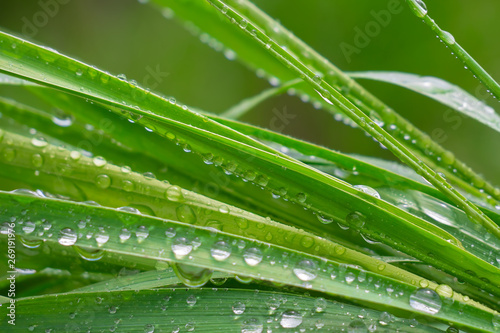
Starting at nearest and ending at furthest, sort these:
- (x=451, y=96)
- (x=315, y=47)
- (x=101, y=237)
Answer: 1. (x=101, y=237)
2. (x=451, y=96)
3. (x=315, y=47)

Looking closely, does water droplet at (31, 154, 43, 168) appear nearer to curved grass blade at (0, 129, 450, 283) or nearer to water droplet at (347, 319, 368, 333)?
curved grass blade at (0, 129, 450, 283)

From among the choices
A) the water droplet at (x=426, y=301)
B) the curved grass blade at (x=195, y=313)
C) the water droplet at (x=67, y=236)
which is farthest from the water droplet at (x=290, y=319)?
the water droplet at (x=67, y=236)

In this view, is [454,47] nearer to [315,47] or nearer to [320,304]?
[320,304]

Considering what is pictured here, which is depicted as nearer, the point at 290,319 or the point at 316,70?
the point at 290,319

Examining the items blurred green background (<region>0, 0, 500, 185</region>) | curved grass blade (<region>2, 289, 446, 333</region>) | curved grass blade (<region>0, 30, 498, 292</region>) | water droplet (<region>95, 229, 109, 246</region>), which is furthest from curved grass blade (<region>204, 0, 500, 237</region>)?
blurred green background (<region>0, 0, 500, 185</region>)

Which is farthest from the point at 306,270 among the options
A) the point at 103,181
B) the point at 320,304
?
the point at 103,181

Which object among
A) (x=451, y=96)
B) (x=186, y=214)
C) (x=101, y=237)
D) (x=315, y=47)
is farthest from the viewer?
(x=315, y=47)

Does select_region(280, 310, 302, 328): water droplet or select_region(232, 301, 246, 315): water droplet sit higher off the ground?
select_region(280, 310, 302, 328): water droplet
